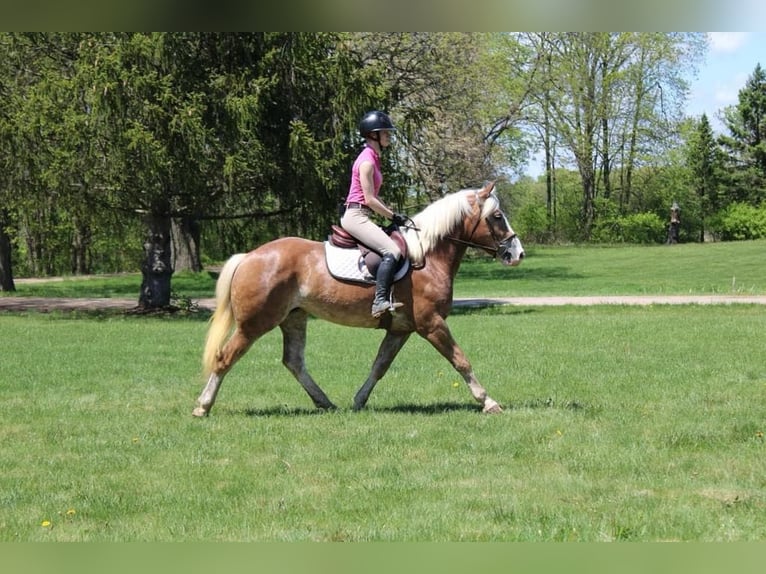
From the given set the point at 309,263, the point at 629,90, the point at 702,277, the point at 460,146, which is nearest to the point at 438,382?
the point at 309,263

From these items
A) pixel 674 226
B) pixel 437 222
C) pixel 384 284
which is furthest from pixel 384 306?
pixel 674 226

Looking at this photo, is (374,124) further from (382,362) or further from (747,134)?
(747,134)

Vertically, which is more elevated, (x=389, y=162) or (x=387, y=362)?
(x=389, y=162)

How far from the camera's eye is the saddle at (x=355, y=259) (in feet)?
29.3

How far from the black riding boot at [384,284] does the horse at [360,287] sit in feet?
0.82

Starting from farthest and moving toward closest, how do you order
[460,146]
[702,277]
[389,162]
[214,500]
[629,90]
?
[629,90] → [702,277] → [460,146] → [389,162] → [214,500]

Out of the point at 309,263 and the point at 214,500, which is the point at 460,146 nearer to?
the point at 309,263

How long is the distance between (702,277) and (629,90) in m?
23.5

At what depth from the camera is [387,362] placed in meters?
9.50

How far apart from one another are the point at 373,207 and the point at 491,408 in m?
2.42

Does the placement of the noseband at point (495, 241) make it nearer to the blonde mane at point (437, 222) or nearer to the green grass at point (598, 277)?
the blonde mane at point (437, 222)

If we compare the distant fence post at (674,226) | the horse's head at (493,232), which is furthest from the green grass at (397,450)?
the distant fence post at (674,226)

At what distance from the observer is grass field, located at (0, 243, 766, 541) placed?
17.8 ft

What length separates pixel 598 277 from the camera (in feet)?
127
